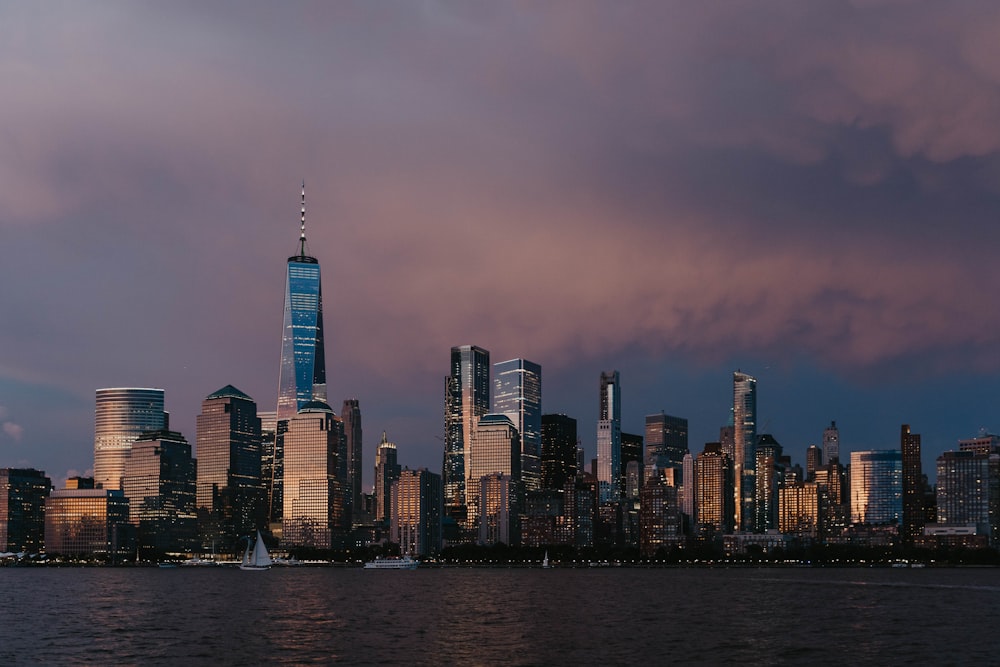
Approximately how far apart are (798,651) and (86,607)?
354 feet

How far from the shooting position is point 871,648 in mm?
105562

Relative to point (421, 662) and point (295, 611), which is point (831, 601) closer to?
point (295, 611)

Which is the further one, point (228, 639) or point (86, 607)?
point (86, 607)

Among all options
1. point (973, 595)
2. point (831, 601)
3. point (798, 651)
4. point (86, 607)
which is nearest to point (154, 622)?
point (86, 607)

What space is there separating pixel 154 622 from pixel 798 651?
7341cm

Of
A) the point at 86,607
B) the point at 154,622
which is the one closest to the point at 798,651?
the point at 154,622

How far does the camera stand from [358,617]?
144000mm

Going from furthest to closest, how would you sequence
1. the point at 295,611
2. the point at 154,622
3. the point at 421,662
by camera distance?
the point at 295,611 → the point at 154,622 → the point at 421,662

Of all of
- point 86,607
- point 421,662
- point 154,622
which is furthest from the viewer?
point 86,607

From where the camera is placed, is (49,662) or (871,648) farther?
(871,648)

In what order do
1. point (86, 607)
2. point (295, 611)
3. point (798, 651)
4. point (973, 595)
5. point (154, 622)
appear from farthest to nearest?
point (973, 595) → point (86, 607) → point (295, 611) → point (154, 622) → point (798, 651)

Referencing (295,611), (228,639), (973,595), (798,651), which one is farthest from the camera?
(973,595)

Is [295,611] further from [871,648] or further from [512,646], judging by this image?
[871,648]

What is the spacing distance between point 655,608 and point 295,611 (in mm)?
46585
